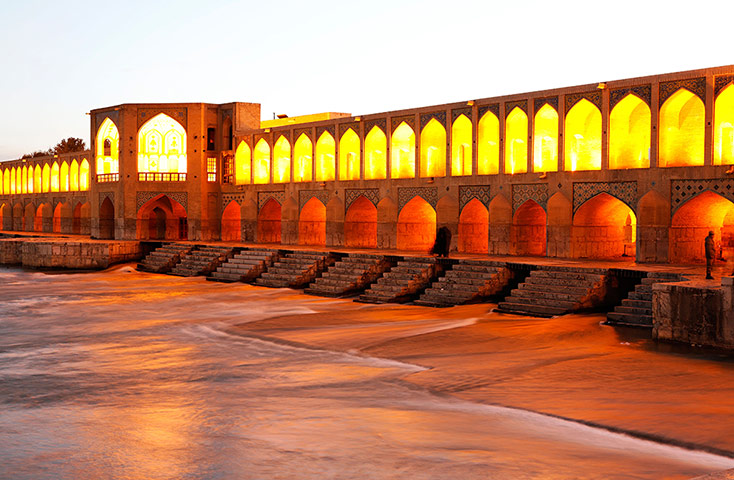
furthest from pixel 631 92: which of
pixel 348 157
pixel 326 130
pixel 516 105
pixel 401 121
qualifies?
pixel 326 130

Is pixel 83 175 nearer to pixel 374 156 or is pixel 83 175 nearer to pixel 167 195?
→ pixel 167 195

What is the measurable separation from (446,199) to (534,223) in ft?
7.83

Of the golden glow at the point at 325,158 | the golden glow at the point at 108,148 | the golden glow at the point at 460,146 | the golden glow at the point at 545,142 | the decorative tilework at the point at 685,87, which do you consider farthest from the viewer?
the golden glow at the point at 108,148

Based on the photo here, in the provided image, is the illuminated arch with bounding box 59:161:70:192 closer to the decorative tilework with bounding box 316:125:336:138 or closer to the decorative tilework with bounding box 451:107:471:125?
the decorative tilework with bounding box 316:125:336:138

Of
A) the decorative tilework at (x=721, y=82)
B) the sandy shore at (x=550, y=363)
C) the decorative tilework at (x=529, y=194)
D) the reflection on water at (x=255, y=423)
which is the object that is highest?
the decorative tilework at (x=721, y=82)

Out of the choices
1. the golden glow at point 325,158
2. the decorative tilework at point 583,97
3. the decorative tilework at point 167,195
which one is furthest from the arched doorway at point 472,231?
the decorative tilework at point 167,195

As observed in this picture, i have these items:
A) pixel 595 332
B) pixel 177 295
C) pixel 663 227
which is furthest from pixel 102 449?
pixel 663 227

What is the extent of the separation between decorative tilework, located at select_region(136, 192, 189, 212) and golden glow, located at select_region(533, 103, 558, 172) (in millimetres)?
13467

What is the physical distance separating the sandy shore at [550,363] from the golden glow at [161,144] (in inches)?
588

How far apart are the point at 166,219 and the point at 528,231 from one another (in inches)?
614

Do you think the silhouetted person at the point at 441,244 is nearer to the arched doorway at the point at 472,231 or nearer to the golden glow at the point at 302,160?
the arched doorway at the point at 472,231

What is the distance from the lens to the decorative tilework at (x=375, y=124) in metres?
21.7

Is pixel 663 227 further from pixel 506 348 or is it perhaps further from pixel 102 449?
pixel 102 449

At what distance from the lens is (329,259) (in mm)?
18516
